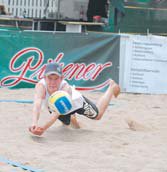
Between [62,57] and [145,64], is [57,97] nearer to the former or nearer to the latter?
[62,57]

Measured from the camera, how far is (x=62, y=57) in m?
10.7

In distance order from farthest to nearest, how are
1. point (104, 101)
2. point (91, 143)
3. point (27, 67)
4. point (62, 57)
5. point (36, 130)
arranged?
point (62, 57) → point (27, 67) → point (104, 101) → point (91, 143) → point (36, 130)

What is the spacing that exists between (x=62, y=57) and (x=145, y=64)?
158 cm

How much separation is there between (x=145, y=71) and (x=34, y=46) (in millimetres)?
2149

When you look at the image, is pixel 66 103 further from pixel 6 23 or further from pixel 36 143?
pixel 6 23

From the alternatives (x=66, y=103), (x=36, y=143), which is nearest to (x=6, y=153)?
(x=36, y=143)

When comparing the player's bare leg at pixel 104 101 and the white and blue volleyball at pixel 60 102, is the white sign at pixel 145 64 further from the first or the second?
the white and blue volleyball at pixel 60 102

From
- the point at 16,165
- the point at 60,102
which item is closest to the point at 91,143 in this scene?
the point at 60,102

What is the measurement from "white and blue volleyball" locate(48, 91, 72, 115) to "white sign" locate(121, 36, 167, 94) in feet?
15.0

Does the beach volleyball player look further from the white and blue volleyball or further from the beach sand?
the beach sand

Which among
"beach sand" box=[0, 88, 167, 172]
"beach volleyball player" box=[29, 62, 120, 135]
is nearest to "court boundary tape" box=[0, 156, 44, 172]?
"beach sand" box=[0, 88, 167, 172]

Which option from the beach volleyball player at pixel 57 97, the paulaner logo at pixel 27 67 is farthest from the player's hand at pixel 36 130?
the paulaner logo at pixel 27 67

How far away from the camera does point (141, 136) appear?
22.0ft

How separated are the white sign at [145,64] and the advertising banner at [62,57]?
0.23m
